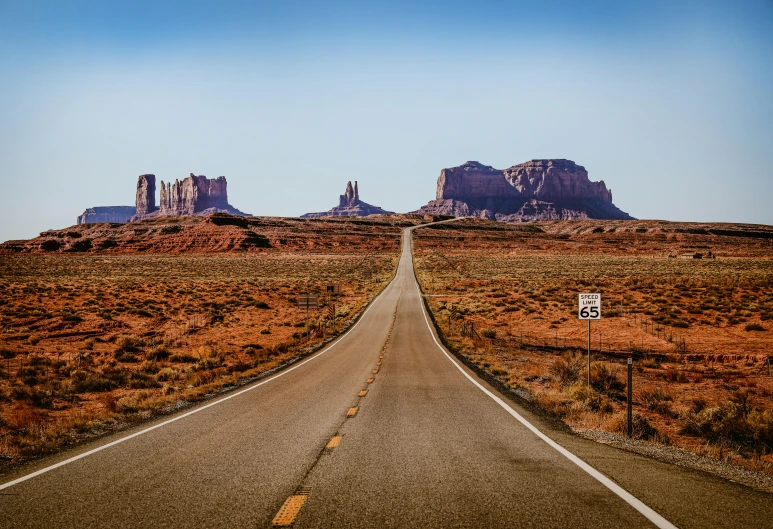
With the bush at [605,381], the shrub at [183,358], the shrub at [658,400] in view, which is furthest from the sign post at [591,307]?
the shrub at [183,358]

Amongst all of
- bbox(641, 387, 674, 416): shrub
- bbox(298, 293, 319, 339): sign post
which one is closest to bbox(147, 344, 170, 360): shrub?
bbox(298, 293, 319, 339): sign post

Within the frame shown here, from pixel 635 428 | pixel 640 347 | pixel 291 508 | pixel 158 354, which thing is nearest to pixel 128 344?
Answer: pixel 158 354

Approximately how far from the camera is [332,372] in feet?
52.5

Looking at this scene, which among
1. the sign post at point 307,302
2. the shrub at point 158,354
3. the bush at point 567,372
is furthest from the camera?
the sign post at point 307,302

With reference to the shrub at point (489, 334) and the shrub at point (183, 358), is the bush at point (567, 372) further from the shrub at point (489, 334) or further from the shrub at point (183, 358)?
the shrub at point (183, 358)

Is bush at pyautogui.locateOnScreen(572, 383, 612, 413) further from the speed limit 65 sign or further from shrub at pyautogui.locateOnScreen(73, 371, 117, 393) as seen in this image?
A: shrub at pyautogui.locateOnScreen(73, 371, 117, 393)

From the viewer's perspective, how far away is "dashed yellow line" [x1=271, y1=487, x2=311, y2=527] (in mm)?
4672

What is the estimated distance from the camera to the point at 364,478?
19.5ft

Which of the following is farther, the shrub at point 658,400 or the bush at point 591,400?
the shrub at point 658,400

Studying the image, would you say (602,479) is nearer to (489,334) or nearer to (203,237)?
(489,334)

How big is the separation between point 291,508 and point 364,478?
1.19 m

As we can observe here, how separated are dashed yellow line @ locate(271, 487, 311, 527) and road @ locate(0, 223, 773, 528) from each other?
0.02 m

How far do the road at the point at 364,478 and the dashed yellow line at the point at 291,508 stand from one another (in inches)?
0.8

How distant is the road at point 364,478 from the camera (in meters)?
4.85
